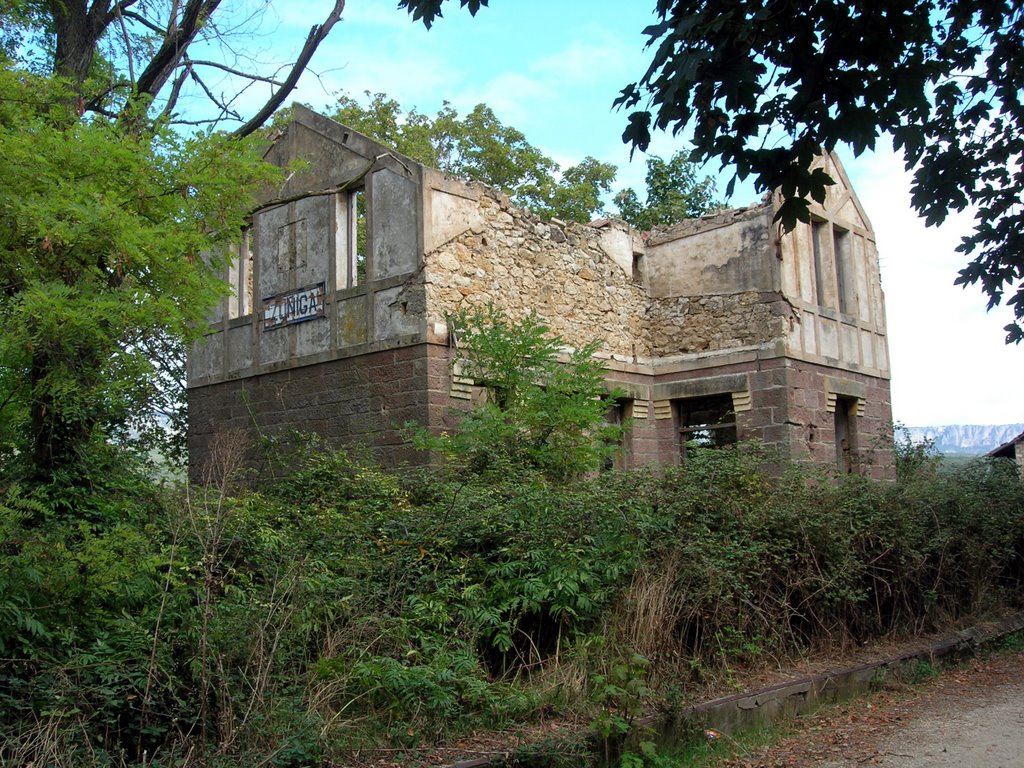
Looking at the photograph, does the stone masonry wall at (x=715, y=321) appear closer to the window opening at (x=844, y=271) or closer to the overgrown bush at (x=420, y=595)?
the window opening at (x=844, y=271)

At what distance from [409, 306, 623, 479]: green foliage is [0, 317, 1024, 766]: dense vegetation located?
0.29 feet

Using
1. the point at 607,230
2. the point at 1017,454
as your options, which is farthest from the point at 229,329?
the point at 1017,454

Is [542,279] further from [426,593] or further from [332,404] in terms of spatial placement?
[426,593]

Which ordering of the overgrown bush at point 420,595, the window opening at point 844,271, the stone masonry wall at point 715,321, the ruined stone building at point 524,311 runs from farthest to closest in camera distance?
the window opening at point 844,271
the stone masonry wall at point 715,321
the ruined stone building at point 524,311
the overgrown bush at point 420,595

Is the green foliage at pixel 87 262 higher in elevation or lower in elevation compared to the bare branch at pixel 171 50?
lower

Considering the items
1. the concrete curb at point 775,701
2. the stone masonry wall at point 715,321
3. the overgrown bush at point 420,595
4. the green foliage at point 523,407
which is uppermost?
the stone masonry wall at point 715,321

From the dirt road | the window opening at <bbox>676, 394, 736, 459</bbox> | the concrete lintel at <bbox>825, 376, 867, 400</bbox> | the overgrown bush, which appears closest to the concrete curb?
the dirt road

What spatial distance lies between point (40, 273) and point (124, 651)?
395 cm

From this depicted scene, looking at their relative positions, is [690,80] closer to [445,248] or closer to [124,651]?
[124,651]

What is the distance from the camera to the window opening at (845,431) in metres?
16.6

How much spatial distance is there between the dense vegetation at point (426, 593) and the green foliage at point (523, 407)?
90 mm

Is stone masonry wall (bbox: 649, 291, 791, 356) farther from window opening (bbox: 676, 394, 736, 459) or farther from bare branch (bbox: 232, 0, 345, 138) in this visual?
bare branch (bbox: 232, 0, 345, 138)

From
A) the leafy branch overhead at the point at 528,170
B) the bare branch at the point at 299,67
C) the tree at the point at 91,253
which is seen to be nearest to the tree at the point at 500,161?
the leafy branch overhead at the point at 528,170

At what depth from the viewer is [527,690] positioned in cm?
638
